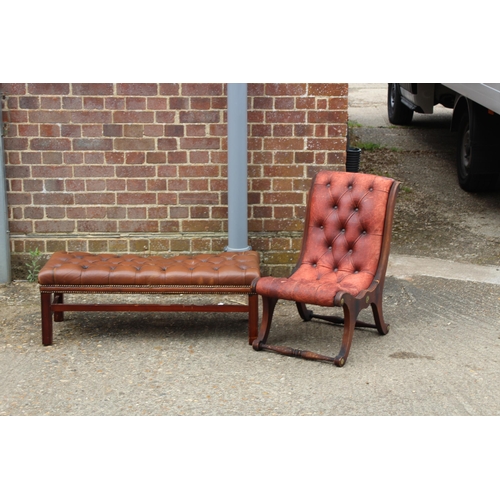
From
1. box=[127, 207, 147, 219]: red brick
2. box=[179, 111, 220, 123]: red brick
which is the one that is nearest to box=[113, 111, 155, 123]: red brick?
box=[179, 111, 220, 123]: red brick

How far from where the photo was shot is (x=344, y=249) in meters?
5.97

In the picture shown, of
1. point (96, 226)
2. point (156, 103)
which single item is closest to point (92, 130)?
point (156, 103)

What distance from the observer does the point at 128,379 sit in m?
5.27

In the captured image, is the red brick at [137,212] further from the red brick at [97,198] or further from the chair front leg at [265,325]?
the chair front leg at [265,325]

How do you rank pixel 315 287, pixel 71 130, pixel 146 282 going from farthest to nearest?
pixel 71 130, pixel 146 282, pixel 315 287

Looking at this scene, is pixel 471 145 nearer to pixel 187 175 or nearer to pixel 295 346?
pixel 187 175

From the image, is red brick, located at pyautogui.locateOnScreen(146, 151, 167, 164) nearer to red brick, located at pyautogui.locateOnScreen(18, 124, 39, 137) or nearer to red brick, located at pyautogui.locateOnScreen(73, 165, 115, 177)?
red brick, located at pyautogui.locateOnScreen(73, 165, 115, 177)

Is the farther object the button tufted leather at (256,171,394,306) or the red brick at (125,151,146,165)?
the red brick at (125,151,146,165)

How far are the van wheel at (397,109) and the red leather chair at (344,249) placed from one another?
21.0 feet

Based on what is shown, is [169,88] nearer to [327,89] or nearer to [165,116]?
[165,116]

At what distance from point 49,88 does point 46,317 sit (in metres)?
2.09

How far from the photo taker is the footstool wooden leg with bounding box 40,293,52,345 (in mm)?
5762

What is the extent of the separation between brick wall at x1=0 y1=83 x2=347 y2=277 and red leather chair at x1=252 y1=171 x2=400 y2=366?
2.92 feet

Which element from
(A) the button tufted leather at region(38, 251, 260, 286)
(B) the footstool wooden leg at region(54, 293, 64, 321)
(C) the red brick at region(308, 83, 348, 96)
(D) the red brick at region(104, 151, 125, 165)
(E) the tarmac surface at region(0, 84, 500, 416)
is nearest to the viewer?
(E) the tarmac surface at region(0, 84, 500, 416)
